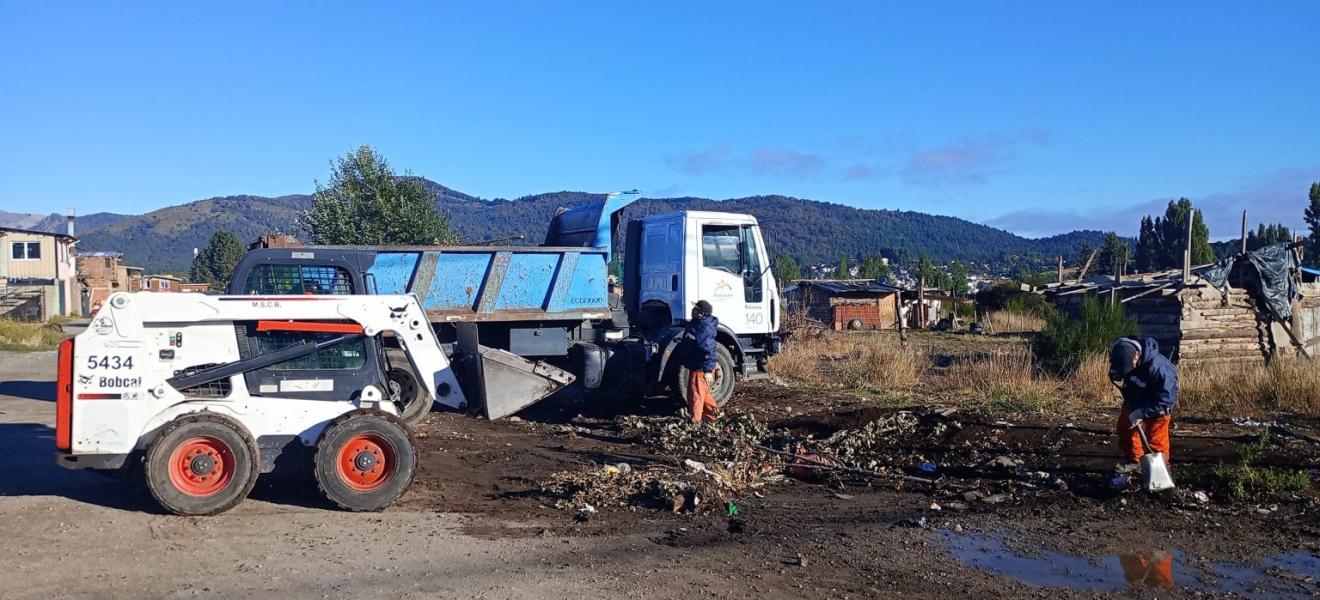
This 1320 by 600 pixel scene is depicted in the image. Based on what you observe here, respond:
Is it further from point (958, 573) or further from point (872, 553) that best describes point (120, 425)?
point (958, 573)

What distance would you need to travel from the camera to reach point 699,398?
39.3 ft

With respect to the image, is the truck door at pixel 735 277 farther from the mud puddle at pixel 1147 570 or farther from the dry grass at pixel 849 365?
the mud puddle at pixel 1147 570

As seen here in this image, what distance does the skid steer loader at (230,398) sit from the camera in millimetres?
7363

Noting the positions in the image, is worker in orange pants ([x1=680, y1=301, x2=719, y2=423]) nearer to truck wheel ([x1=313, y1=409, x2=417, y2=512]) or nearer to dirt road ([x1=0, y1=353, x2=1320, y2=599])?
dirt road ([x1=0, y1=353, x2=1320, y2=599])

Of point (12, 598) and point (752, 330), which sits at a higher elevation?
point (752, 330)

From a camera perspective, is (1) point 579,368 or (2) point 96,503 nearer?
(2) point 96,503

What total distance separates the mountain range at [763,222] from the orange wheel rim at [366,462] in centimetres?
9847

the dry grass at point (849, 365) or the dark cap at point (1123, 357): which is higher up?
the dark cap at point (1123, 357)

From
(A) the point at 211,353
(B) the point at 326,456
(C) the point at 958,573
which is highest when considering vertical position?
(A) the point at 211,353

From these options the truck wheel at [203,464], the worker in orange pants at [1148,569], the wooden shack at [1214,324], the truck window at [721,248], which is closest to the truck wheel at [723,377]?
the truck window at [721,248]

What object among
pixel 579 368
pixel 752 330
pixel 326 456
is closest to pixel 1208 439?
pixel 752 330

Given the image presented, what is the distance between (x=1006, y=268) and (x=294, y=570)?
462ft

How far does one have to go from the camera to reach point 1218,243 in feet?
287

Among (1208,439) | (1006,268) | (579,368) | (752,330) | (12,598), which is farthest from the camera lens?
(1006,268)
